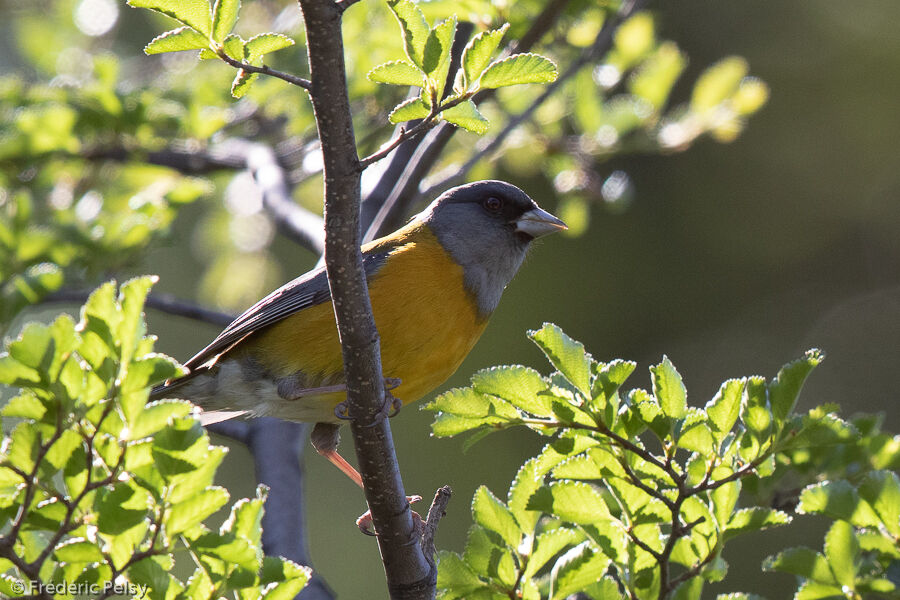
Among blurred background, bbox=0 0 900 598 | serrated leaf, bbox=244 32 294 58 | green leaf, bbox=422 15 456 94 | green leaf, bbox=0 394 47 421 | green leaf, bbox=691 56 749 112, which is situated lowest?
green leaf, bbox=0 394 47 421

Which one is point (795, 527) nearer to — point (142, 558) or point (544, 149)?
point (544, 149)

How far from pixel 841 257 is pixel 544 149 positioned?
6215 mm

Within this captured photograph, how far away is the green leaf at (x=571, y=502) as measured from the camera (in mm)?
2512

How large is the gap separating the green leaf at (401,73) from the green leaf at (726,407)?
1.04 meters

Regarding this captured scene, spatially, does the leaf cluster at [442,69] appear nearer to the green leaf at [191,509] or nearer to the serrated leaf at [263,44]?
the serrated leaf at [263,44]

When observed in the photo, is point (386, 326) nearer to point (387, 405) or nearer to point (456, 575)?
point (387, 405)

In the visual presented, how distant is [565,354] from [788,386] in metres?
0.55

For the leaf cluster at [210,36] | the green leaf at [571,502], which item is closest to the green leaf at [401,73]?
the leaf cluster at [210,36]

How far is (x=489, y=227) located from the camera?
4.54m

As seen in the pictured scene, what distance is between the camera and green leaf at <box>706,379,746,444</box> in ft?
7.95

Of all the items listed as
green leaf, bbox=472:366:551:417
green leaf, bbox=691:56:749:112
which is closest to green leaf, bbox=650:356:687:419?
green leaf, bbox=472:366:551:417

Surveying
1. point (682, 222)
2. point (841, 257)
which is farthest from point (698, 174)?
point (841, 257)

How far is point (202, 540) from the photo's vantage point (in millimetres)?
2158

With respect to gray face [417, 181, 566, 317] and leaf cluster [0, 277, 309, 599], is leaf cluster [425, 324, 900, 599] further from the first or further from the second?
gray face [417, 181, 566, 317]
